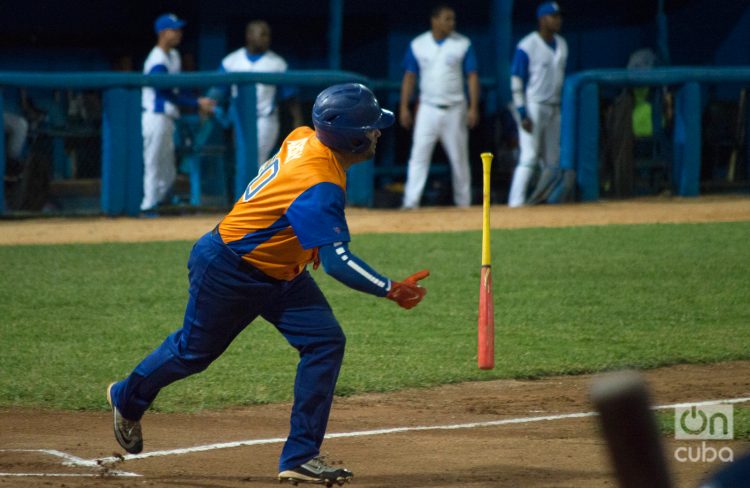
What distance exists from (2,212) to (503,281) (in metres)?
6.01

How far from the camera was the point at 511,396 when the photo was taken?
6.34 metres

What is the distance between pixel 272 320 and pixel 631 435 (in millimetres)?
3381

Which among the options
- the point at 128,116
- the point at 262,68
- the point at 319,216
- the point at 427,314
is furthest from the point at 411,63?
the point at 319,216

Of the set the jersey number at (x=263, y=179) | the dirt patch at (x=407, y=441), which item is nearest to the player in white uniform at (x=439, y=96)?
the dirt patch at (x=407, y=441)

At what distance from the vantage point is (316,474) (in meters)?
4.51

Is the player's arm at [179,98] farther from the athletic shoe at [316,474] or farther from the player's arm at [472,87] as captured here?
the athletic shoe at [316,474]

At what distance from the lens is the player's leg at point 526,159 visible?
565 inches

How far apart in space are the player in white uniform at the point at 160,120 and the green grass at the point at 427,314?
1.88m

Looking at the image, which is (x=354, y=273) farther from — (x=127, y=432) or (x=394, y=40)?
(x=394, y=40)

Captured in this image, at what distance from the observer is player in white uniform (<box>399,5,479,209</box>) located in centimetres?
1405

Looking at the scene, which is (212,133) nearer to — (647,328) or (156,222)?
(156,222)

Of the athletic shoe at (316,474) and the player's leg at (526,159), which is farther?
the player's leg at (526,159)

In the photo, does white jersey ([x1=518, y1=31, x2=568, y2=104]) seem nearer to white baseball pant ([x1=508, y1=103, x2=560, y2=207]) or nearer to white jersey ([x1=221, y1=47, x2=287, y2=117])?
white baseball pant ([x1=508, y1=103, x2=560, y2=207])

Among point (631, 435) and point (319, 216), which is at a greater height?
point (631, 435)
